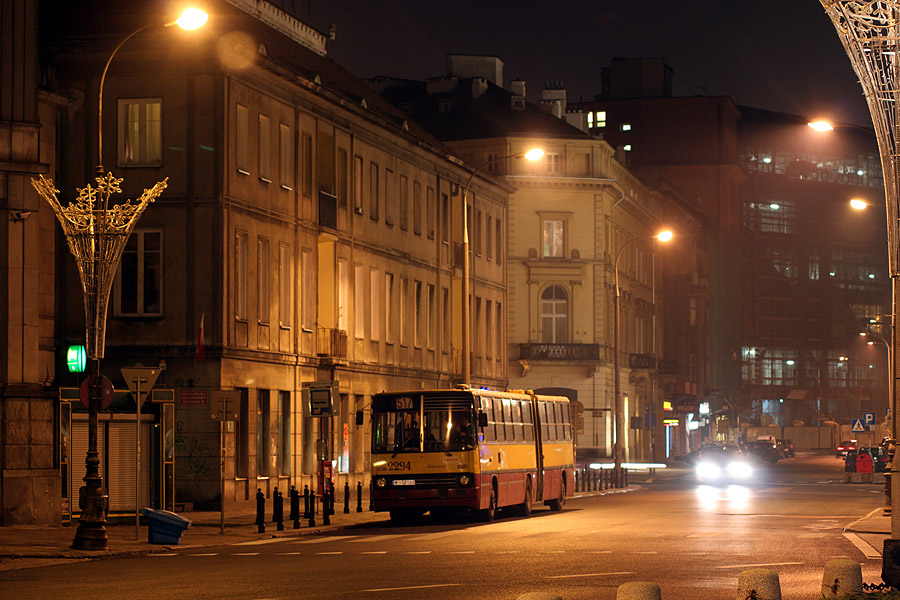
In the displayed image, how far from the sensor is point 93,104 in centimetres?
3981

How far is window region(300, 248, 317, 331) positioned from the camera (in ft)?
149

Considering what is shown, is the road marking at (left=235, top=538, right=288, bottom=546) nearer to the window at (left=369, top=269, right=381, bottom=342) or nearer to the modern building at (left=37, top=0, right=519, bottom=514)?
the modern building at (left=37, top=0, right=519, bottom=514)

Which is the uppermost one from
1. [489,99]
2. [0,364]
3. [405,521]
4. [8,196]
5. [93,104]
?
[489,99]

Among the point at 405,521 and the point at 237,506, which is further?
the point at 237,506

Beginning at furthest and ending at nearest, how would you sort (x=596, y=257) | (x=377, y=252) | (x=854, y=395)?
(x=854, y=395) < (x=596, y=257) < (x=377, y=252)

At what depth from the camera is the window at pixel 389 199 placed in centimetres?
5294

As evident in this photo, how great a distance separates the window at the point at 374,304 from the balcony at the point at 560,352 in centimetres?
3203

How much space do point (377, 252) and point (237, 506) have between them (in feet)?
47.5

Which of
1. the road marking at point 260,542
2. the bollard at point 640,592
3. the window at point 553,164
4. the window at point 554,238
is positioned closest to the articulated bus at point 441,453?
the road marking at point 260,542

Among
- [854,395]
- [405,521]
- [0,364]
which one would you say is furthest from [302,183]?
[854,395]

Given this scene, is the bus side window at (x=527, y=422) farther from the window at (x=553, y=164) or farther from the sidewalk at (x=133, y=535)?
the window at (x=553, y=164)

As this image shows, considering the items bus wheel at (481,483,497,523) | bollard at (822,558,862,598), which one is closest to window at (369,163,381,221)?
bus wheel at (481,483,497,523)

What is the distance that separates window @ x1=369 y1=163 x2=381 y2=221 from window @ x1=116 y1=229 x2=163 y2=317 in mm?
12571

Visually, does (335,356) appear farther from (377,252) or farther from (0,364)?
(0,364)
